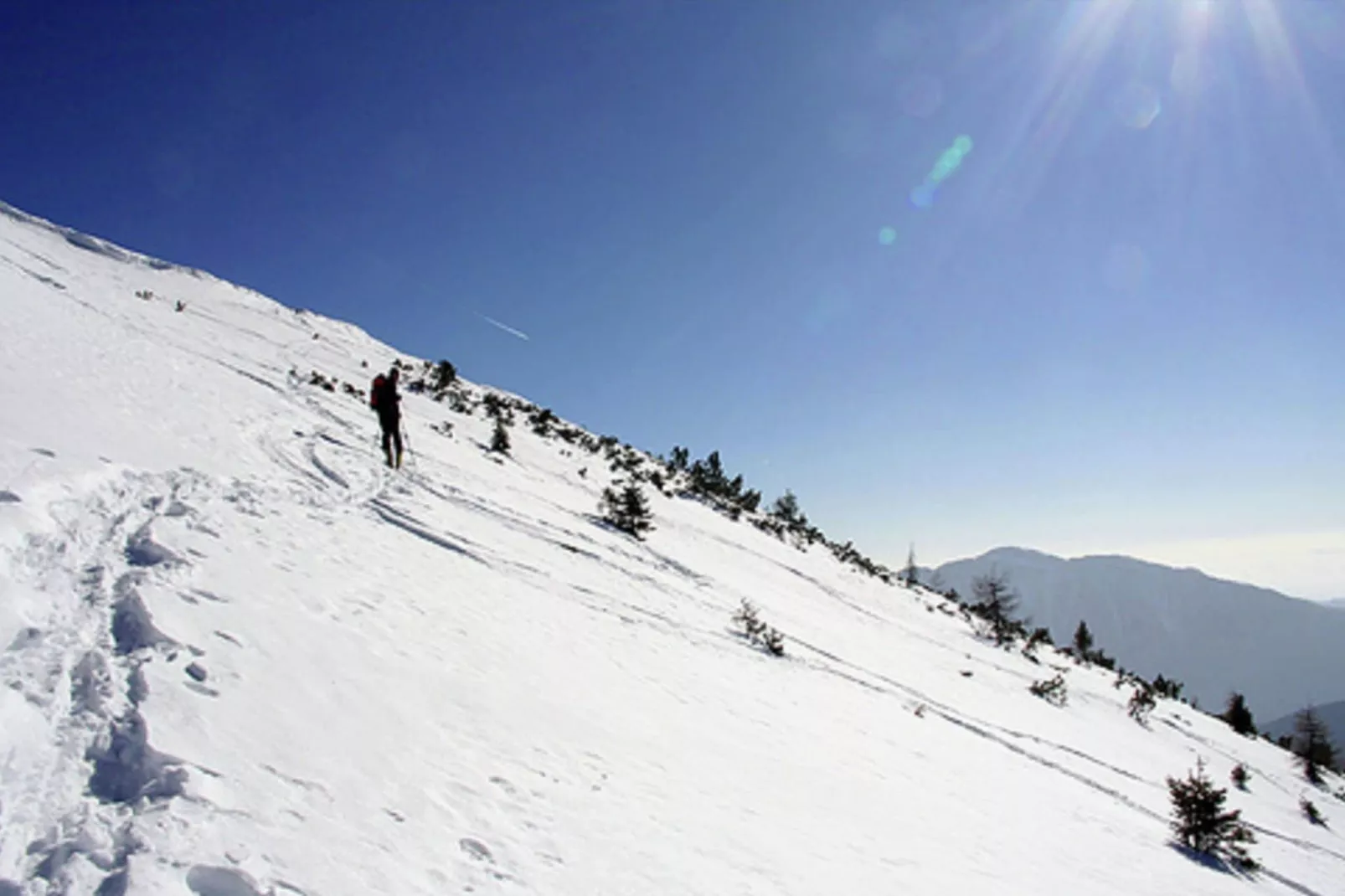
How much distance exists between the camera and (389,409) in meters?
13.3

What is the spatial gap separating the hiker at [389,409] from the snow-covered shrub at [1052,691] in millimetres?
18323

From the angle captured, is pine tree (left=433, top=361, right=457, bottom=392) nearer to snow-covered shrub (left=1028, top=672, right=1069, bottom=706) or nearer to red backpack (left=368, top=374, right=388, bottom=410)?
red backpack (left=368, top=374, right=388, bottom=410)

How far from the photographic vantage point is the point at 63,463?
6488 millimetres

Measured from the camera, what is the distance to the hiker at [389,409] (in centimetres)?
1316

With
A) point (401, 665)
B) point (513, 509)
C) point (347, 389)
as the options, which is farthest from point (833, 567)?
point (401, 665)

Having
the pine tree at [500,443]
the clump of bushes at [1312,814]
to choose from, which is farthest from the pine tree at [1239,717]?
the pine tree at [500,443]

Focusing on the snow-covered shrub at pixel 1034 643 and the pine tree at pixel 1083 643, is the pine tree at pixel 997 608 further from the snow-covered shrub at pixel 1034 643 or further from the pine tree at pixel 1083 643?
the pine tree at pixel 1083 643

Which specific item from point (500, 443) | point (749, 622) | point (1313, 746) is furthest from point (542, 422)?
point (1313, 746)

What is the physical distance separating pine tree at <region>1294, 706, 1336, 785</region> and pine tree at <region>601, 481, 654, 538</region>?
84.0 ft

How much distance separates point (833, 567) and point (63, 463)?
23.8 metres

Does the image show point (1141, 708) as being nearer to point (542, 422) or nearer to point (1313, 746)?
point (1313, 746)

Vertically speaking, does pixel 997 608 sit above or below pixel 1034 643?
above

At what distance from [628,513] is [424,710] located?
1184cm

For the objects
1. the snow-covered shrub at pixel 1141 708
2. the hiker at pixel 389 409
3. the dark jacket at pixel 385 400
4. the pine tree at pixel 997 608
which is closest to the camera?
the hiker at pixel 389 409
